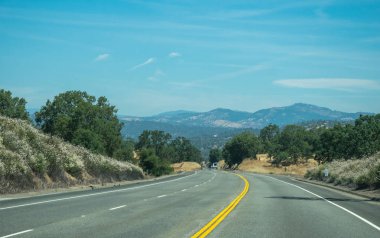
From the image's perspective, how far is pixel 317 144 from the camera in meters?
113

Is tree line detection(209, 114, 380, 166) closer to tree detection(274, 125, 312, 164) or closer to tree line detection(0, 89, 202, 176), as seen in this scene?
tree detection(274, 125, 312, 164)

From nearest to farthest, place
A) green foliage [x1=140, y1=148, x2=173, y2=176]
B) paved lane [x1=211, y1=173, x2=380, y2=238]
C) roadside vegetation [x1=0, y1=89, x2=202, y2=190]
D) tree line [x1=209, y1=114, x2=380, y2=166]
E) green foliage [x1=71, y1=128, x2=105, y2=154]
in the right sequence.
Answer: paved lane [x1=211, y1=173, x2=380, y2=238], roadside vegetation [x1=0, y1=89, x2=202, y2=190], green foliage [x1=71, y1=128, x2=105, y2=154], tree line [x1=209, y1=114, x2=380, y2=166], green foliage [x1=140, y1=148, x2=173, y2=176]

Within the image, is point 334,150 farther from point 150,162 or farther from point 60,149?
point 60,149

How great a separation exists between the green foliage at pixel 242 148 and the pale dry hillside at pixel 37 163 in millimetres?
139346

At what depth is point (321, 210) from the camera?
1972 cm

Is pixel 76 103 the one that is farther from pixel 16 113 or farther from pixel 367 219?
pixel 367 219

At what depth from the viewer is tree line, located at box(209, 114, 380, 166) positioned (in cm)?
8456

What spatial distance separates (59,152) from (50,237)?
24665 mm

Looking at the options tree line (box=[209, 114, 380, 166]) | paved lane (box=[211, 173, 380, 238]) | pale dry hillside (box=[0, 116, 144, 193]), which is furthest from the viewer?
tree line (box=[209, 114, 380, 166])

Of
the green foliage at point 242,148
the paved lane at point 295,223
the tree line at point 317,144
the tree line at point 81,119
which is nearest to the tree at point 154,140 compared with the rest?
the green foliage at point 242,148

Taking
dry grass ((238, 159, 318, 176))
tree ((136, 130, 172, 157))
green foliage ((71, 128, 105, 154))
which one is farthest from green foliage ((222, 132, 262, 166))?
green foliage ((71, 128, 105, 154))

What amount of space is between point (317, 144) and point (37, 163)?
299 feet

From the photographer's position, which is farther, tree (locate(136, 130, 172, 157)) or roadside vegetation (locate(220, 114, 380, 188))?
tree (locate(136, 130, 172, 157))

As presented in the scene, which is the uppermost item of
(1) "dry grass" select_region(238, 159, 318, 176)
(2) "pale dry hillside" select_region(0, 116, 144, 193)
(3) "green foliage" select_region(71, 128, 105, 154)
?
(3) "green foliage" select_region(71, 128, 105, 154)
